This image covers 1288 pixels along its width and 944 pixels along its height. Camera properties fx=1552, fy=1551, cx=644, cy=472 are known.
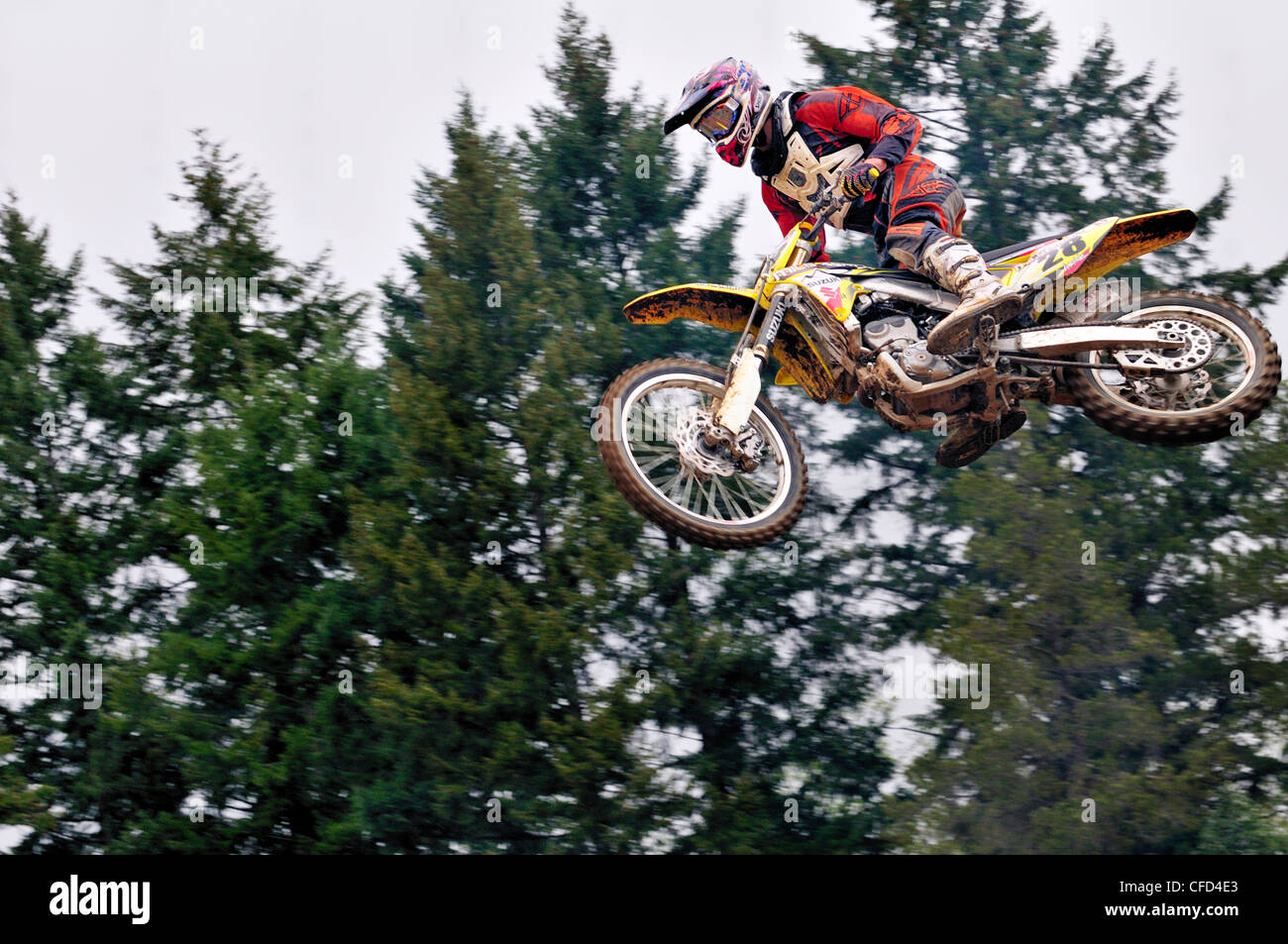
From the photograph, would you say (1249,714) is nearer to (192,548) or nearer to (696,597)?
(696,597)

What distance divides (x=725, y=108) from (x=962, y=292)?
5.37 feet

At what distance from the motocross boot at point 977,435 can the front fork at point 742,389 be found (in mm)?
1190

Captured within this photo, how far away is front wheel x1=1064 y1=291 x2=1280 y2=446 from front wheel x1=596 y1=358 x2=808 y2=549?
1.64 meters

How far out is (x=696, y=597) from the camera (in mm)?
17859

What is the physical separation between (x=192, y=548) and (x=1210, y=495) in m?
11.8

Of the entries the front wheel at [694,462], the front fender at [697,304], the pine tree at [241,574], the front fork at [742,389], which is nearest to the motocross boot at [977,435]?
the front wheel at [694,462]

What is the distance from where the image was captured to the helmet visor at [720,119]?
8.47 m

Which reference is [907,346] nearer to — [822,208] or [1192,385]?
[822,208]

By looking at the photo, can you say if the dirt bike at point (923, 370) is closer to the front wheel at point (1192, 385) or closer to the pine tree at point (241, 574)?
the front wheel at point (1192, 385)

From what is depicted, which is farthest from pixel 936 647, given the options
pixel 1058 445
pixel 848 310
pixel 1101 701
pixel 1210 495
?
pixel 848 310

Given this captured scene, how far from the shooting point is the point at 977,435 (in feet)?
28.2

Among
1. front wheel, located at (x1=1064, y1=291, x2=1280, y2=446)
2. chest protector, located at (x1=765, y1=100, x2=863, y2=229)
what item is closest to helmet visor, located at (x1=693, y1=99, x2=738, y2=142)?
chest protector, located at (x1=765, y1=100, x2=863, y2=229)

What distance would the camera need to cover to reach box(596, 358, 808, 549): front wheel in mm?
7809
